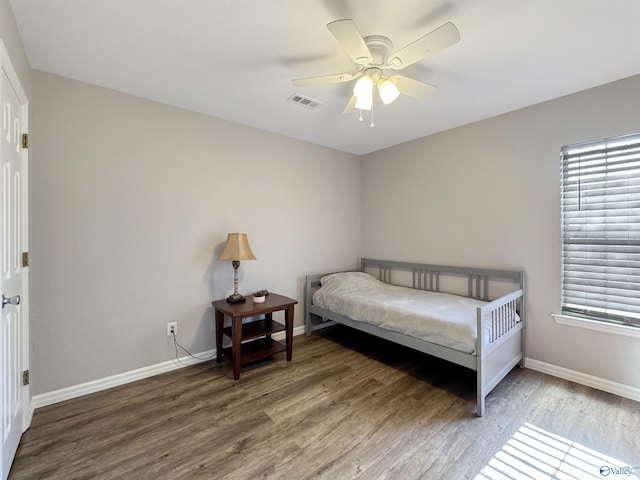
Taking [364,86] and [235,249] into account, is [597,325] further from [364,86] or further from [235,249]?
[235,249]

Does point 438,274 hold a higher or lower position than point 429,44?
lower

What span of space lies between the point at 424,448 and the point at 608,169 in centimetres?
253

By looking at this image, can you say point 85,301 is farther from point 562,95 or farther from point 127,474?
point 562,95

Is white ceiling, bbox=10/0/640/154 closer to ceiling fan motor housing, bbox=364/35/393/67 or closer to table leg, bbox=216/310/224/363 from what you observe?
ceiling fan motor housing, bbox=364/35/393/67

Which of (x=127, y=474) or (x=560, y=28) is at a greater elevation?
(x=560, y=28)

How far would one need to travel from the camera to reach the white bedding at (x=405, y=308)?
223cm

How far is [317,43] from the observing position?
1.81 metres

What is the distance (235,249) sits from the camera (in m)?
2.71

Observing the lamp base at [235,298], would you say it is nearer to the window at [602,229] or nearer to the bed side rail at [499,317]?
the bed side rail at [499,317]

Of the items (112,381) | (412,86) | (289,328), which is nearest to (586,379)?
(289,328)

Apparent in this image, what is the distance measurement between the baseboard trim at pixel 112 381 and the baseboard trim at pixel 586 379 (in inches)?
120

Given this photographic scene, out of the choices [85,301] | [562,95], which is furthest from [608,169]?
[85,301]

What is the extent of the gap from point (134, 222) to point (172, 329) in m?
1.01

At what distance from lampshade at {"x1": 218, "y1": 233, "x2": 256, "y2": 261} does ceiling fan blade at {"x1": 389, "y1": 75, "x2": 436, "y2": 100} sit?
1816mm
